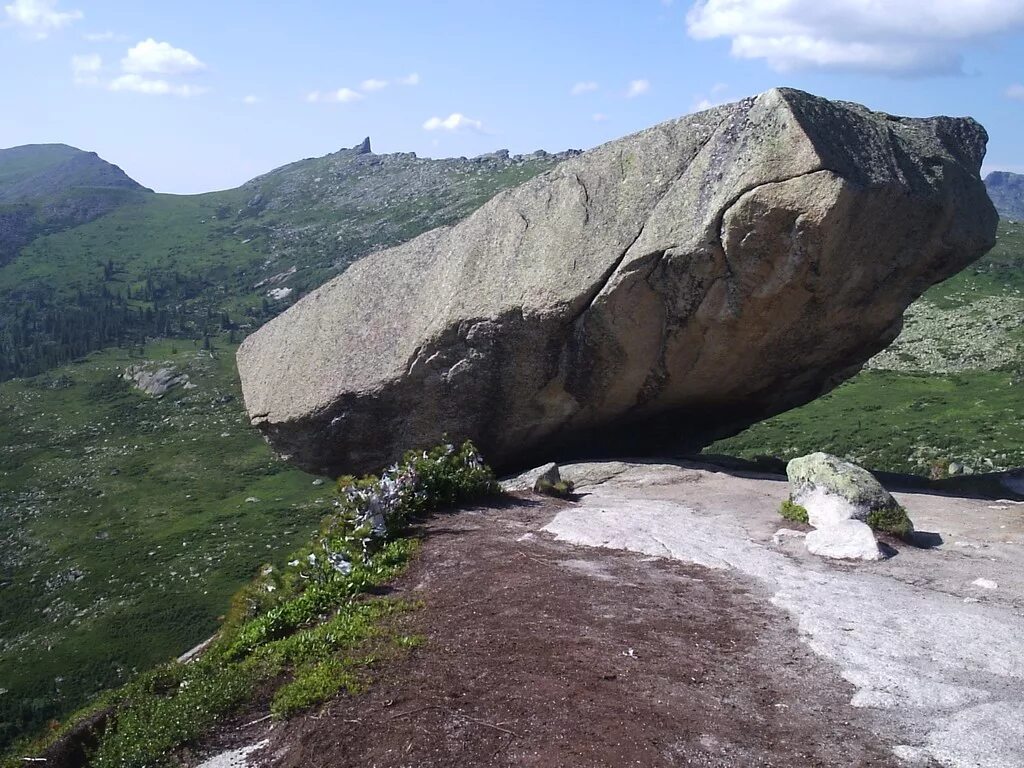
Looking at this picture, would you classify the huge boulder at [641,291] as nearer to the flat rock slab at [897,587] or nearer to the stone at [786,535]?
the flat rock slab at [897,587]

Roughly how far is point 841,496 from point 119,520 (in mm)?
91507

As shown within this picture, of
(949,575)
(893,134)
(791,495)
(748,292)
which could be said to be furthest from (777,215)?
(949,575)

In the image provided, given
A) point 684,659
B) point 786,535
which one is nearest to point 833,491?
point 786,535

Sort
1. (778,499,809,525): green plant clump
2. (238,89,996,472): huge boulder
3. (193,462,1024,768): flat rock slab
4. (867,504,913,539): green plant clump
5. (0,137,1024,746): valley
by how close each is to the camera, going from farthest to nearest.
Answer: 1. (0,137,1024,746): valley
2. (238,89,996,472): huge boulder
3. (778,499,809,525): green plant clump
4. (867,504,913,539): green plant clump
5. (193,462,1024,768): flat rock slab

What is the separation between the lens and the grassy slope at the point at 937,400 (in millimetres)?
45750

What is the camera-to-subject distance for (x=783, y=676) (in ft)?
30.0

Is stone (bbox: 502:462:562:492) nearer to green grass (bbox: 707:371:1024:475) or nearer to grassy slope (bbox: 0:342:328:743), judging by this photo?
green grass (bbox: 707:371:1024:475)

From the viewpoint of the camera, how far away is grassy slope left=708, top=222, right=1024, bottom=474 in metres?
45.8

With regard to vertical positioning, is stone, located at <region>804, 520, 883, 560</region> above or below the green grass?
above

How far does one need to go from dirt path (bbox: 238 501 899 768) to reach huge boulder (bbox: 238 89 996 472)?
7.59m

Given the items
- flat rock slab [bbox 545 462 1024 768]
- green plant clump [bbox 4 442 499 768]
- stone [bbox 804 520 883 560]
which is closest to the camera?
flat rock slab [bbox 545 462 1024 768]

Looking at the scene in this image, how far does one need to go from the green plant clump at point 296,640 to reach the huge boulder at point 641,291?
12.8ft

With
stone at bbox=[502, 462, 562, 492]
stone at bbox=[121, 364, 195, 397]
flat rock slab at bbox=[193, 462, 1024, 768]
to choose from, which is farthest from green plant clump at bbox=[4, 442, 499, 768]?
stone at bbox=[121, 364, 195, 397]

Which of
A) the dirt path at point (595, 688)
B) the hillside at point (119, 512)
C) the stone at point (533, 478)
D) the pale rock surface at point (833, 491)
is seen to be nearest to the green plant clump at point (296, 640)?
the dirt path at point (595, 688)
